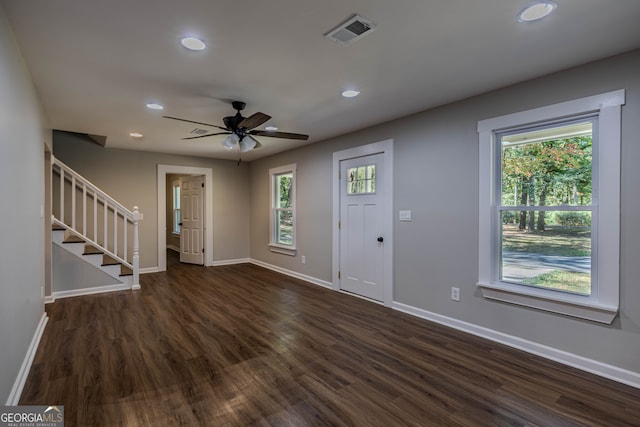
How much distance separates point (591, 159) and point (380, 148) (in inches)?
86.8

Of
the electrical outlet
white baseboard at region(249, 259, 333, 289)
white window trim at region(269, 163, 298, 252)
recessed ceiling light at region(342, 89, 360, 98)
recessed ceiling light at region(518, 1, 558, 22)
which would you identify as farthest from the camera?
white window trim at region(269, 163, 298, 252)

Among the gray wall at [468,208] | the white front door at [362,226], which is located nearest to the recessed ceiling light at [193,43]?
the gray wall at [468,208]

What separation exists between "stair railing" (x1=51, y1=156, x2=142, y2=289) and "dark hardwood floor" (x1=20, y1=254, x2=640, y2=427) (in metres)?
1.28

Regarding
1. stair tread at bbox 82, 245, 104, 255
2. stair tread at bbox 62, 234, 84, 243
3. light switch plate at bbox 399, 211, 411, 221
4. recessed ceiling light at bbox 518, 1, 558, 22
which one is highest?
recessed ceiling light at bbox 518, 1, 558, 22

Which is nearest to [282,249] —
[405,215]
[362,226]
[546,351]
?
[362,226]

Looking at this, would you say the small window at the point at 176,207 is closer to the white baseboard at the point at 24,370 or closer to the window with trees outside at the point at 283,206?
the window with trees outside at the point at 283,206

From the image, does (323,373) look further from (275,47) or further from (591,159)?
(591,159)

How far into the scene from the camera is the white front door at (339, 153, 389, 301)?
4277 mm

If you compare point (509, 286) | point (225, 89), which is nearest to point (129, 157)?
point (225, 89)

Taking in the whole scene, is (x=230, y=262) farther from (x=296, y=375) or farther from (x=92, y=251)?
(x=296, y=375)

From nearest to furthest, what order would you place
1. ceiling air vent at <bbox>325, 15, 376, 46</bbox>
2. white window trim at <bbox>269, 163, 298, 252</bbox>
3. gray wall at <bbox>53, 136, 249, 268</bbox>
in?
ceiling air vent at <bbox>325, 15, 376, 46</bbox> → gray wall at <bbox>53, 136, 249, 268</bbox> → white window trim at <bbox>269, 163, 298, 252</bbox>

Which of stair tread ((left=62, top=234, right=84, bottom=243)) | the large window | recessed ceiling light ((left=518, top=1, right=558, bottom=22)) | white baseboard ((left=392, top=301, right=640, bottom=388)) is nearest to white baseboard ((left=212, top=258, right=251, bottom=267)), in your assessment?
stair tread ((left=62, top=234, right=84, bottom=243))

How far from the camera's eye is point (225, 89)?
3.05 metres

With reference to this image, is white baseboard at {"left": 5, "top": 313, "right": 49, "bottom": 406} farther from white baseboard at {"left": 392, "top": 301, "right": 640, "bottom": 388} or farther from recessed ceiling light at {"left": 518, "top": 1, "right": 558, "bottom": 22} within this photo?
recessed ceiling light at {"left": 518, "top": 1, "right": 558, "bottom": 22}
